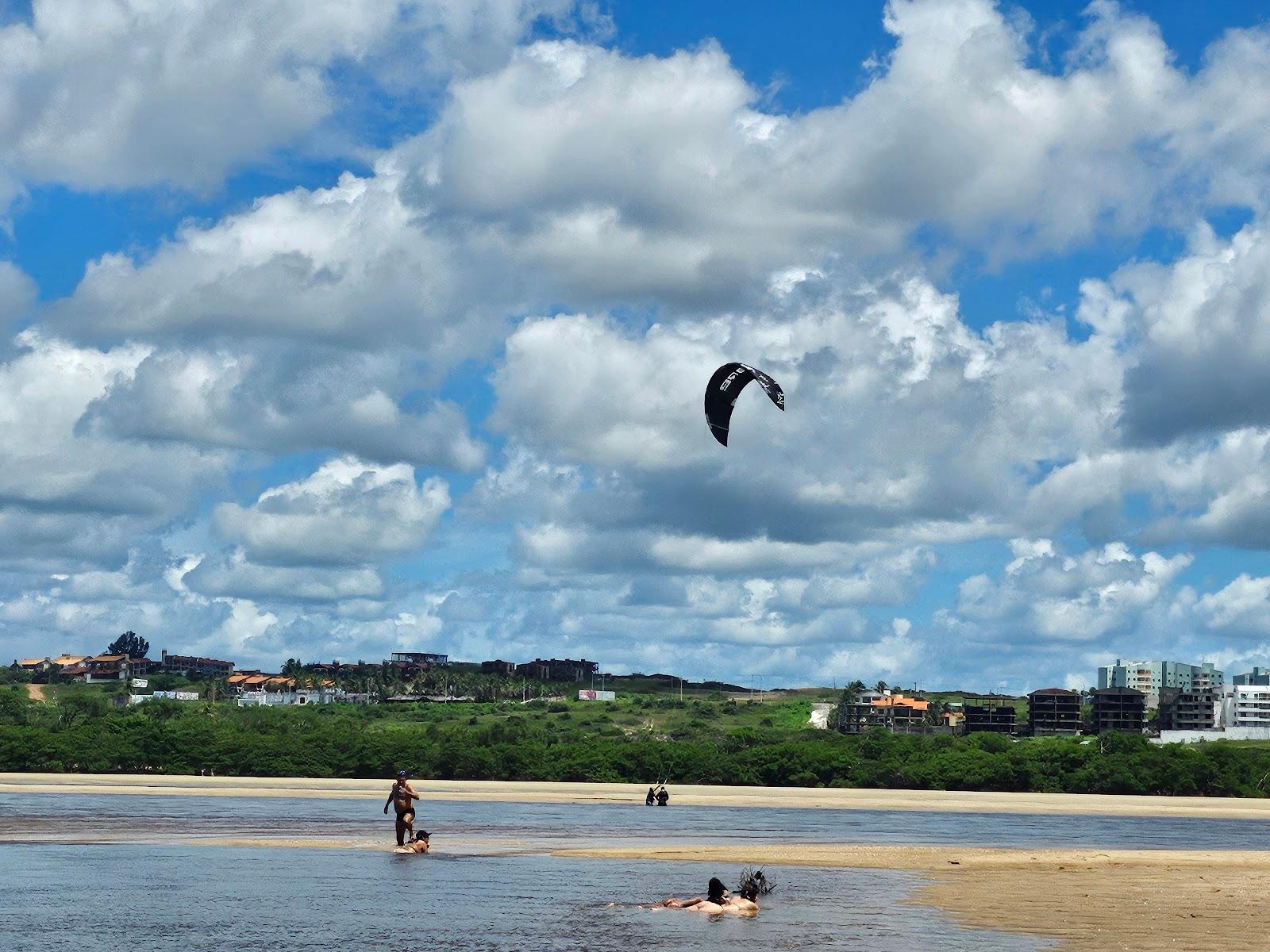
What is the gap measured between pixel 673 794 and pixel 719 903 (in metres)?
69.1

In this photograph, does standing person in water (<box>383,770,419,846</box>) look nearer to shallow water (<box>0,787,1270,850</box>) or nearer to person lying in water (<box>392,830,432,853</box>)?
person lying in water (<box>392,830,432,853</box>)

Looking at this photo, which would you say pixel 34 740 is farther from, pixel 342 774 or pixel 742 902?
pixel 742 902

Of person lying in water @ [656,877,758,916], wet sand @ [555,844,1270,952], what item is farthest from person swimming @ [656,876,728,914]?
wet sand @ [555,844,1270,952]

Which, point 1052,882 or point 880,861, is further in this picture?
point 880,861

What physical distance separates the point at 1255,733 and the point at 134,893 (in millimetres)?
182549

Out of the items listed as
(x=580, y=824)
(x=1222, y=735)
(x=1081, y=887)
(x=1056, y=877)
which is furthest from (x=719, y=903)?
(x=1222, y=735)

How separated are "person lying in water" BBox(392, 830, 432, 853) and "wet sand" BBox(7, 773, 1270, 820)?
4247 cm

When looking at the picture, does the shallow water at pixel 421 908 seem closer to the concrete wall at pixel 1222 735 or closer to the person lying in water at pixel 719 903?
the person lying in water at pixel 719 903

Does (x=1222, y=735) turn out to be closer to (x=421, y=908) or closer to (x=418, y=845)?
(x=418, y=845)

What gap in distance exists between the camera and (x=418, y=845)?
135 feet

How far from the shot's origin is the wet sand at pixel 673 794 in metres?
87.8

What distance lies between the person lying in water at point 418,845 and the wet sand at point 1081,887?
4.47 m

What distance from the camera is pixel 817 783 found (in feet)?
387

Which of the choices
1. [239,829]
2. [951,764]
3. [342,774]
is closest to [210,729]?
[342,774]
